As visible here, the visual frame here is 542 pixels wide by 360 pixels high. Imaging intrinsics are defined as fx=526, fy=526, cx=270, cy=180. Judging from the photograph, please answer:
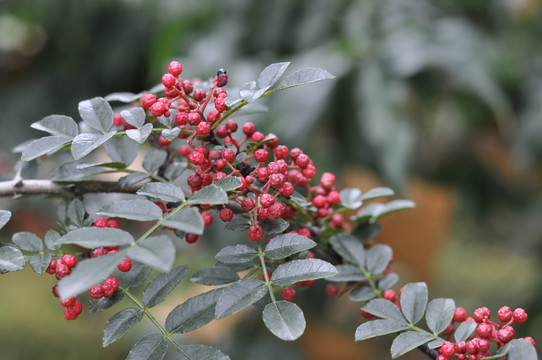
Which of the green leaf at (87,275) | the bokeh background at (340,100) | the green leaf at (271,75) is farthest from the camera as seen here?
the bokeh background at (340,100)

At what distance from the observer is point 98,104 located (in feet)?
1.19

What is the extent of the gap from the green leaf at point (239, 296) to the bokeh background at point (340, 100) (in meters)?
0.58

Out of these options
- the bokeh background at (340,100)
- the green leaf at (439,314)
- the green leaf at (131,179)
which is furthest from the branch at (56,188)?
the bokeh background at (340,100)

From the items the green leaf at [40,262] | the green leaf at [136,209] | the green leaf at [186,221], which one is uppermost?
the green leaf at [186,221]

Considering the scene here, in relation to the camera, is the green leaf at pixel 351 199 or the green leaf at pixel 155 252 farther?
the green leaf at pixel 351 199

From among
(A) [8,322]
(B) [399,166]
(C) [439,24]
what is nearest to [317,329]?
(B) [399,166]

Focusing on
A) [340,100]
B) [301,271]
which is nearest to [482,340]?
[301,271]

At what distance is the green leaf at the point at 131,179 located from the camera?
366 millimetres

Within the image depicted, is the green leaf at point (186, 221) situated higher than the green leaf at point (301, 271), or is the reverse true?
the green leaf at point (186, 221)

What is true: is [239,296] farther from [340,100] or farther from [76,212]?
[340,100]

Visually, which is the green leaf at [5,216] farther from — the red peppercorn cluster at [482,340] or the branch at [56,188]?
the red peppercorn cluster at [482,340]

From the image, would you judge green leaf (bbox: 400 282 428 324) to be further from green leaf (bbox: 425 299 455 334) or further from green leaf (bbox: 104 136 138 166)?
green leaf (bbox: 104 136 138 166)

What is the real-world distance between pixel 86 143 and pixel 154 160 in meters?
0.08

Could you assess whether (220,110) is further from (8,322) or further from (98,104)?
(8,322)
